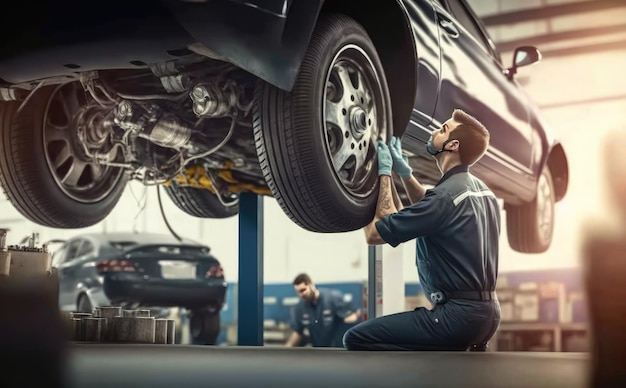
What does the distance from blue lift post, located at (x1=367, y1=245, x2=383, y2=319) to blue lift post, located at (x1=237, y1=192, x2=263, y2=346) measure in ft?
1.71

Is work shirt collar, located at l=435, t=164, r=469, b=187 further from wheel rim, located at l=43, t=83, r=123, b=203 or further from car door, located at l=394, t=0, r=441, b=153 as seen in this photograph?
wheel rim, located at l=43, t=83, r=123, b=203

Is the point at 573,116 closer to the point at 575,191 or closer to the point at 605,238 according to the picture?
the point at 575,191

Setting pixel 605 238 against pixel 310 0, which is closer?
pixel 605 238

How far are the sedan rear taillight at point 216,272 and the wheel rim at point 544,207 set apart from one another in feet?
5.49

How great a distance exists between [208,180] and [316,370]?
1489 mm

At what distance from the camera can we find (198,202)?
318 centimetres

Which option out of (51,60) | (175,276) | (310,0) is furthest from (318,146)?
Answer: (175,276)

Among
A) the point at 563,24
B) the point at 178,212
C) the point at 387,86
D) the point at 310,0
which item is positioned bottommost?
the point at 178,212

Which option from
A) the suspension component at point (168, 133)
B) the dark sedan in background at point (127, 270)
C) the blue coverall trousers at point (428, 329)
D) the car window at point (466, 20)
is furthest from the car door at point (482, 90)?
the dark sedan in background at point (127, 270)

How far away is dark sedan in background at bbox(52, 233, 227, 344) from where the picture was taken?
148 inches

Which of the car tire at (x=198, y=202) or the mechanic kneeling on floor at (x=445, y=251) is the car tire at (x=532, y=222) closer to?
the mechanic kneeling on floor at (x=445, y=251)

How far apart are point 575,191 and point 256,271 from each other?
132cm

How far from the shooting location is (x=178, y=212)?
10.8 feet

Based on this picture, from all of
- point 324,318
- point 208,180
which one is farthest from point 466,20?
point 324,318
